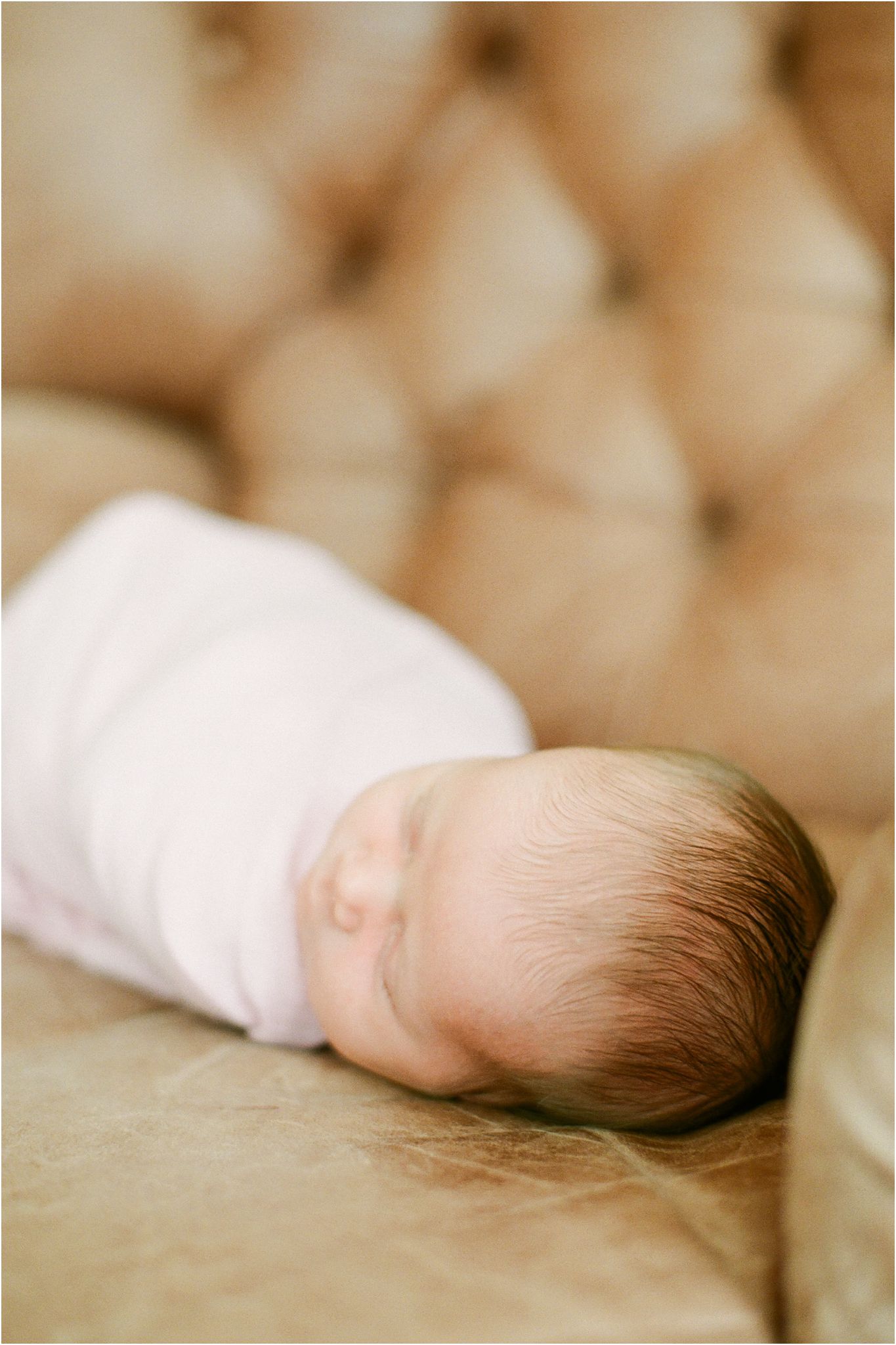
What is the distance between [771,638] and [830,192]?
13.9 inches

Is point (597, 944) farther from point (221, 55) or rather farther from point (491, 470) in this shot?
point (221, 55)

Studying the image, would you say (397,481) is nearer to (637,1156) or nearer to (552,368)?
(552,368)

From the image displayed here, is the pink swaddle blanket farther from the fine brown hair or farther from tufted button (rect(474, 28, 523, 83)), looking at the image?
tufted button (rect(474, 28, 523, 83))

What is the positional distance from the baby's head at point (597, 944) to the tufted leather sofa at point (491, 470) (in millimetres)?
38

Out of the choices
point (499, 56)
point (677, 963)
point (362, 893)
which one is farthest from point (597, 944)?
point (499, 56)

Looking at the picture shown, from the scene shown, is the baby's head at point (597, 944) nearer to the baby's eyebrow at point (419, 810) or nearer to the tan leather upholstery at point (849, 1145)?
the baby's eyebrow at point (419, 810)

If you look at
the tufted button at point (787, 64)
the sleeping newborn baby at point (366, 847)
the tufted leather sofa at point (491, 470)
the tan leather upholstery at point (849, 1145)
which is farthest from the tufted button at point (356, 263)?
the tan leather upholstery at point (849, 1145)

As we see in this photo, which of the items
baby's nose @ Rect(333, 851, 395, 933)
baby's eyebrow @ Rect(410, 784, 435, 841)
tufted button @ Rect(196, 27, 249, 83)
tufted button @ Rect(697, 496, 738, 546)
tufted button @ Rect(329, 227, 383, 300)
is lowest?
baby's nose @ Rect(333, 851, 395, 933)

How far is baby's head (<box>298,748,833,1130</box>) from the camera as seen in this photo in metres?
0.55

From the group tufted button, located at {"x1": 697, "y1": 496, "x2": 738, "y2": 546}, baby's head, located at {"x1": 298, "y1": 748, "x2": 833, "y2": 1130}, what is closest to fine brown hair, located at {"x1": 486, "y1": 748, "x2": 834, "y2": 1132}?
baby's head, located at {"x1": 298, "y1": 748, "x2": 833, "y2": 1130}

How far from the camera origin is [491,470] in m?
0.99

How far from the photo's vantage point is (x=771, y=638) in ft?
2.52

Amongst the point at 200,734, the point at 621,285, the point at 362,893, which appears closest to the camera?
the point at 362,893

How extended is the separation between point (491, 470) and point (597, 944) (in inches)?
21.1
